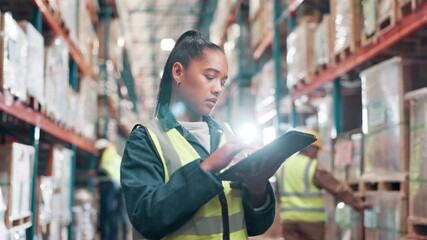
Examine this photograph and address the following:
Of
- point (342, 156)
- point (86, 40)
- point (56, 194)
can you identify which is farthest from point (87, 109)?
point (342, 156)

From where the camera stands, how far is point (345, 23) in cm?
571

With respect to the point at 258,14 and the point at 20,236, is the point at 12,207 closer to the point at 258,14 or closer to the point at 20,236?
the point at 20,236

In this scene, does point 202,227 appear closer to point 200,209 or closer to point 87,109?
point 200,209

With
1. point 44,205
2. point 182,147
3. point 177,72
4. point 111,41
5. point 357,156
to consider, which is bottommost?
point 44,205

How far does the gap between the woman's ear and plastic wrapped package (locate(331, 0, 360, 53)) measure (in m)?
3.62

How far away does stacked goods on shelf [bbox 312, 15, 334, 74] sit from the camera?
20.5 ft

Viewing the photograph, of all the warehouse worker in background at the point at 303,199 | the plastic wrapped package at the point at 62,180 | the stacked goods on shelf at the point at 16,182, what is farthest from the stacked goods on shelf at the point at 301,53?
the stacked goods on shelf at the point at 16,182

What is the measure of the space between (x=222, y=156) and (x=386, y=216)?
308 centimetres

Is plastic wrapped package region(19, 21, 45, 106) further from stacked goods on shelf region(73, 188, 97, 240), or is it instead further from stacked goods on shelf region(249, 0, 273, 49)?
stacked goods on shelf region(249, 0, 273, 49)

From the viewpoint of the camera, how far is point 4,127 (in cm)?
617

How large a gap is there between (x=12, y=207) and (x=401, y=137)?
2.65 m

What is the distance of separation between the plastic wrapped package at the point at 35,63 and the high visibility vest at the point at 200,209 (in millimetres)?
3003

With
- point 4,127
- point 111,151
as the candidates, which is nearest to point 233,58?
point 111,151

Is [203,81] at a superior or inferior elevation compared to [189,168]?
superior
